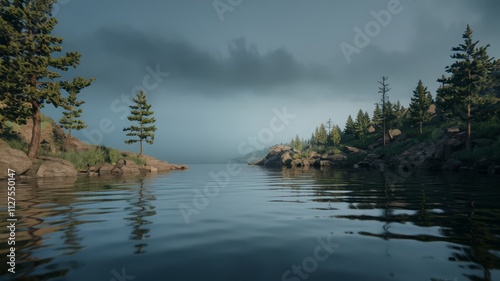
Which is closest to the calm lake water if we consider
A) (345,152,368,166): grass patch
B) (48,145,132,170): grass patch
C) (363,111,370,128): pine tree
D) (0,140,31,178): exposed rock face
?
(0,140,31,178): exposed rock face

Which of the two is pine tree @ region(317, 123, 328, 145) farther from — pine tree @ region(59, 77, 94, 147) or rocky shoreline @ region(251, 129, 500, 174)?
pine tree @ region(59, 77, 94, 147)

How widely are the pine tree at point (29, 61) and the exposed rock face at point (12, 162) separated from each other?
10.6 ft

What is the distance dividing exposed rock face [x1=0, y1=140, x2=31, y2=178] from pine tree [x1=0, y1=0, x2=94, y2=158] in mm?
3243

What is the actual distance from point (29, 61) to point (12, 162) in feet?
34.6

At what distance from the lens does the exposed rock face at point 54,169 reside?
1988 centimetres

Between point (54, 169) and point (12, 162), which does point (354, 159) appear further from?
point (12, 162)

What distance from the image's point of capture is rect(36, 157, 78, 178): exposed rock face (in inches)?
782

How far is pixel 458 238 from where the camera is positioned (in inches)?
153

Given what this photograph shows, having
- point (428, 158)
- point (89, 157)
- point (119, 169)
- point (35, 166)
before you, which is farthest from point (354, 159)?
point (35, 166)

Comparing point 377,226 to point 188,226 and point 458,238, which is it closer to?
point 458,238

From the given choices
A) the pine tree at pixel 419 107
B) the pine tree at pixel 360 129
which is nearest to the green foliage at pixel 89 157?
the pine tree at pixel 419 107

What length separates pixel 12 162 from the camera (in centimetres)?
1822

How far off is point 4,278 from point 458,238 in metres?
5.83

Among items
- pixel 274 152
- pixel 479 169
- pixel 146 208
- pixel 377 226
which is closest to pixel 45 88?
pixel 146 208
